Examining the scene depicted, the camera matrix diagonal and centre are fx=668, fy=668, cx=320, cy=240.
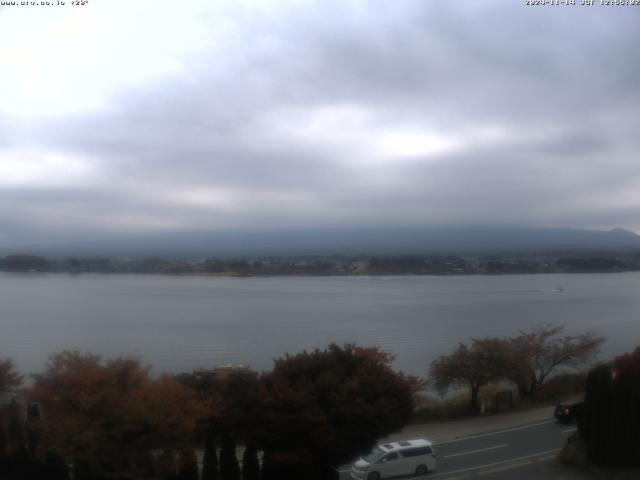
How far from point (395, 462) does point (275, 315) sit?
25648 mm

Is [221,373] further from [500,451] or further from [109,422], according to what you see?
[109,422]

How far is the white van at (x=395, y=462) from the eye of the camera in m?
7.73

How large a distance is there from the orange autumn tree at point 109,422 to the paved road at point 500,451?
2702mm

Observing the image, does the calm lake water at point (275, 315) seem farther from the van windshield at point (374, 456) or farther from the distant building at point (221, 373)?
the van windshield at point (374, 456)

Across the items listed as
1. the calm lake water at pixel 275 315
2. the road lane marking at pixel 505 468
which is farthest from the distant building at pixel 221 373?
the calm lake water at pixel 275 315

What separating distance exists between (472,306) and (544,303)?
19.2ft

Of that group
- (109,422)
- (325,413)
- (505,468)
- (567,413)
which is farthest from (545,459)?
(109,422)

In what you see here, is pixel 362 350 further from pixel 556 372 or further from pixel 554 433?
pixel 556 372

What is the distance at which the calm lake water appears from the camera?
23.0 m

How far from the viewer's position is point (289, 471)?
23.9 ft

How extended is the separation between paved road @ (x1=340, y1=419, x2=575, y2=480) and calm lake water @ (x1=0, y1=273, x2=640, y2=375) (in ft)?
27.6

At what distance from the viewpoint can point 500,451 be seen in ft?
29.5

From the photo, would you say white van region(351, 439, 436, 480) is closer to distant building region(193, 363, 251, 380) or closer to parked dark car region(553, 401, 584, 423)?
distant building region(193, 363, 251, 380)

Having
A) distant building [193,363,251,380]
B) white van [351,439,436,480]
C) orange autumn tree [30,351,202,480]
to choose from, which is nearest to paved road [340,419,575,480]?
white van [351,439,436,480]
